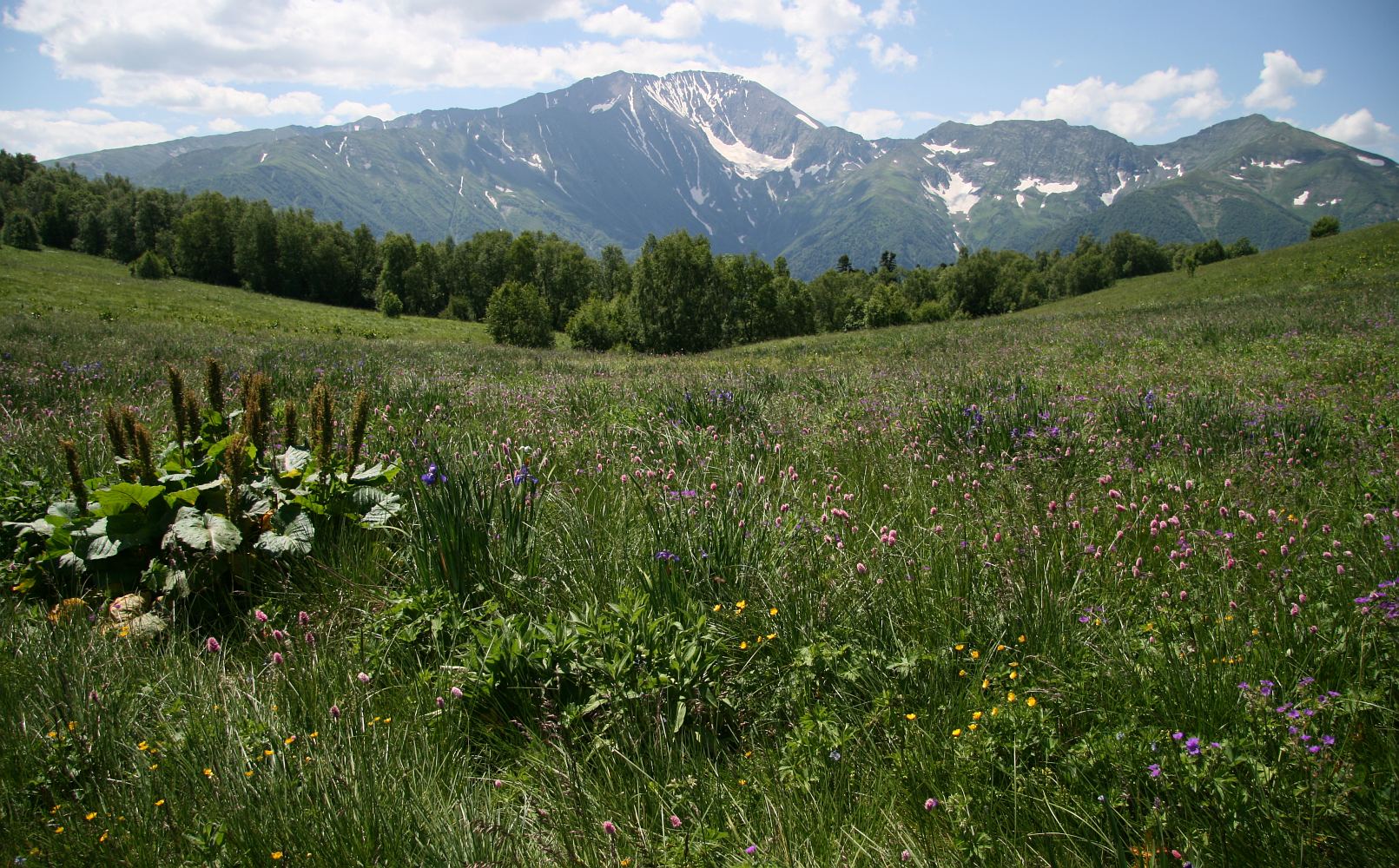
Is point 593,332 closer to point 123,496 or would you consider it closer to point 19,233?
point 123,496

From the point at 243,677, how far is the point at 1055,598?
3.53 m

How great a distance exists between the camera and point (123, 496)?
11.4ft

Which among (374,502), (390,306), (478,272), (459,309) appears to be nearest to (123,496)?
(374,502)

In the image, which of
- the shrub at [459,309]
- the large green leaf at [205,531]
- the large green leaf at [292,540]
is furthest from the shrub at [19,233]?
the large green leaf at [292,540]

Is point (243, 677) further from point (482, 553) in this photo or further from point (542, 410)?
point (542, 410)

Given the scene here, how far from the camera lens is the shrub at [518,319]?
52062 mm

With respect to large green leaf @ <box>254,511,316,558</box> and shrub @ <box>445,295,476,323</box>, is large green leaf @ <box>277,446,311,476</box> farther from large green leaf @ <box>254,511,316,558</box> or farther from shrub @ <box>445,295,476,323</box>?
shrub @ <box>445,295,476,323</box>

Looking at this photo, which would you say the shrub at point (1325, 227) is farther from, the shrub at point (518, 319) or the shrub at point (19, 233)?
the shrub at point (19, 233)

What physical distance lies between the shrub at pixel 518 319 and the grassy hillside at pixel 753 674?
159ft

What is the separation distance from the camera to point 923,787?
2129 millimetres

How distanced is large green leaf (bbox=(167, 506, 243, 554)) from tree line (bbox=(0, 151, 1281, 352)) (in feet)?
164

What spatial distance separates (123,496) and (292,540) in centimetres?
93

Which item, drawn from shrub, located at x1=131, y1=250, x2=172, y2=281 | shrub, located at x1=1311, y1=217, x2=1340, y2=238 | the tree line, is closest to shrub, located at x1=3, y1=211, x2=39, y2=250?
the tree line

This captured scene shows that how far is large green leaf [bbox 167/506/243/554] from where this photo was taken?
332 centimetres
